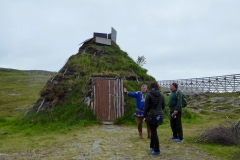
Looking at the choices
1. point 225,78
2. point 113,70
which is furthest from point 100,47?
point 225,78

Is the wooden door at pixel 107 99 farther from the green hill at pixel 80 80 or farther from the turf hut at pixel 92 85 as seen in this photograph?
the green hill at pixel 80 80

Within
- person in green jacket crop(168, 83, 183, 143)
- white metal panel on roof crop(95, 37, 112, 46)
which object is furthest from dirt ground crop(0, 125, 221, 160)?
white metal panel on roof crop(95, 37, 112, 46)

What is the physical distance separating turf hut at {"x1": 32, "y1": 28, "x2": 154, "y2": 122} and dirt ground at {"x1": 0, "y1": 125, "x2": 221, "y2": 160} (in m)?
3.07

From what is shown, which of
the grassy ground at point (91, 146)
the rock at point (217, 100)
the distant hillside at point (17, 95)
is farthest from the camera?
the distant hillside at point (17, 95)

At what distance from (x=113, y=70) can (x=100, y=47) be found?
10.2 ft

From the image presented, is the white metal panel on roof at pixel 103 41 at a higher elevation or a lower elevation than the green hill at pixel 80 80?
higher

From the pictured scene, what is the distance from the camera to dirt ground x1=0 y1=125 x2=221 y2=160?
6398 mm

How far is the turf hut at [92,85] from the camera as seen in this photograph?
40.5 ft

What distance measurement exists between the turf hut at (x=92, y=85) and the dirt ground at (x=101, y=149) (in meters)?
3.07

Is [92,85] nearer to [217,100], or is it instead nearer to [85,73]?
[85,73]

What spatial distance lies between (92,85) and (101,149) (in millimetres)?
5948

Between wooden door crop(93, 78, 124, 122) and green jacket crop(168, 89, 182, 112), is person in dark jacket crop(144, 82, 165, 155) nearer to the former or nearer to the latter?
green jacket crop(168, 89, 182, 112)

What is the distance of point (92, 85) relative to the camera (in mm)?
12734

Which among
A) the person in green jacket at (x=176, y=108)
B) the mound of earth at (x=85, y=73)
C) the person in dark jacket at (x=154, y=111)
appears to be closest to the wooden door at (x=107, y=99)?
the mound of earth at (x=85, y=73)
